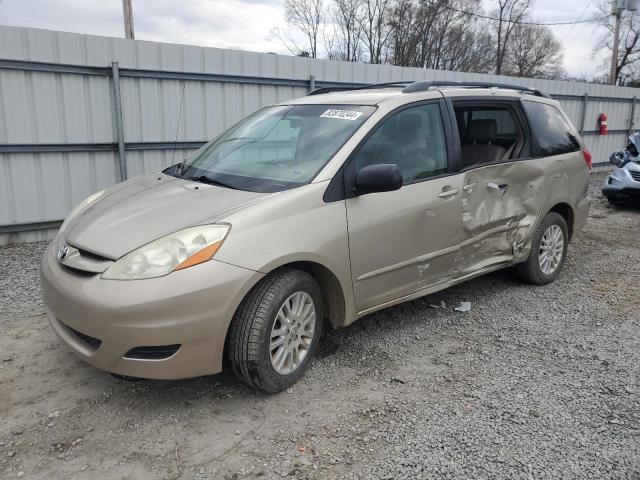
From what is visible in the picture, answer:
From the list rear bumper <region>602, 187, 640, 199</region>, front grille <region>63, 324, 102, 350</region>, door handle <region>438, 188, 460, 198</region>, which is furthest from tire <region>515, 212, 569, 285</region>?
rear bumper <region>602, 187, 640, 199</region>

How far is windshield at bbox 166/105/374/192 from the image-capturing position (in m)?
3.47

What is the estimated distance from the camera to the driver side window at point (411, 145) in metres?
3.66

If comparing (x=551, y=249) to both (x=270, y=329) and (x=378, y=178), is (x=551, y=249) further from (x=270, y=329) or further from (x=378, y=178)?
(x=270, y=329)

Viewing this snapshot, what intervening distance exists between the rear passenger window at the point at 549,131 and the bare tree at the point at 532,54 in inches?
1615

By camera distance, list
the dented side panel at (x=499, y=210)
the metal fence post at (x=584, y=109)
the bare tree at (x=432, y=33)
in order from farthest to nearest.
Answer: the bare tree at (x=432, y=33) < the metal fence post at (x=584, y=109) < the dented side panel at (x=499, y=210)

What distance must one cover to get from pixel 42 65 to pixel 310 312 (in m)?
4.98

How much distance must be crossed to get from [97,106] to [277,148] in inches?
153

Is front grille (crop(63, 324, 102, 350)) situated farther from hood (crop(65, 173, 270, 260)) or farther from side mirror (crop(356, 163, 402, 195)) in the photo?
side mirror (crop(356, 163, 402, 195))

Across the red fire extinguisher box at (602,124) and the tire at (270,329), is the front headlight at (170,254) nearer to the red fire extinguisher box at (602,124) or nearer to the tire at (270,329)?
the tire at (270,329)

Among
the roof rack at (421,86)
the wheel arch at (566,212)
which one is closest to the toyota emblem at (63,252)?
the roof rack at (421,86)

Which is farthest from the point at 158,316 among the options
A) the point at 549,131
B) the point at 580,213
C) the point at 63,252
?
the point at 580,213

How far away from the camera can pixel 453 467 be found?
259 centimetres

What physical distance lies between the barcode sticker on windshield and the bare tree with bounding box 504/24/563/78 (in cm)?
4308

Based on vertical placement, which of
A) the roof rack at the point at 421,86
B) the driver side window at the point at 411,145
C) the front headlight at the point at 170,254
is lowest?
the front headlight at the point at 170,254
